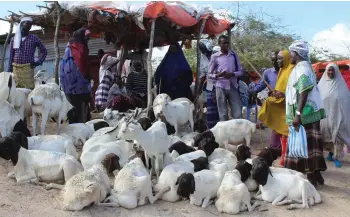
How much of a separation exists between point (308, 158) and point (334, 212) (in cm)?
85

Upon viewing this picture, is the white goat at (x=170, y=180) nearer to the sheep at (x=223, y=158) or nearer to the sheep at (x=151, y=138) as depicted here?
the sheep at (x=151, y=138)

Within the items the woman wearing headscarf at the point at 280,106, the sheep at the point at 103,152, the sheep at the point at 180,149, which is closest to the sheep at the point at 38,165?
the sheep at the point at 103,152

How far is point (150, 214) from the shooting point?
476 cm

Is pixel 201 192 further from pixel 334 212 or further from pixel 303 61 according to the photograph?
pixel 303 61

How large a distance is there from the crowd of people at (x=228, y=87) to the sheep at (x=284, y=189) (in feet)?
1.75

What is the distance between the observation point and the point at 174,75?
370 inches

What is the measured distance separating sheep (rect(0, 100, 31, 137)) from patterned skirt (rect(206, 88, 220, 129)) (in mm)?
4047

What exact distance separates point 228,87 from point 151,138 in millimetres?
3270

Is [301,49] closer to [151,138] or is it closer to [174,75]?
[151,138]

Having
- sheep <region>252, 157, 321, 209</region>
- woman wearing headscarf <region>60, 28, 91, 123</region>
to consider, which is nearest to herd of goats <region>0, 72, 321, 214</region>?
sheep <region>252, 157, 321, 209</region>

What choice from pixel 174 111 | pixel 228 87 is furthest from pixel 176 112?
pixel 228 87

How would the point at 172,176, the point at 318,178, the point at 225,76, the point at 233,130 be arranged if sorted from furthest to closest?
1. the point at 225,76
2. the point at 233,130
3. the point at 318,178
4. the point at 172,176

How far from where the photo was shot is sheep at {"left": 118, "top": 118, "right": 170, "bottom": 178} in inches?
207

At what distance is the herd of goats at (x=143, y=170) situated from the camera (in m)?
4.86
